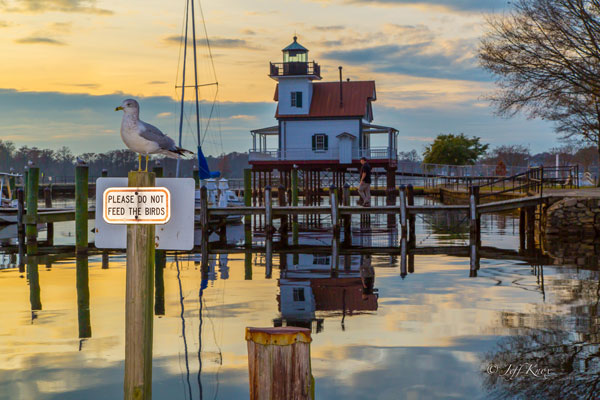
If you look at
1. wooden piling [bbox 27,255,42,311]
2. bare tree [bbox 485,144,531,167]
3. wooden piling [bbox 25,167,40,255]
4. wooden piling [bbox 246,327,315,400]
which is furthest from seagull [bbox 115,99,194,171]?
bare tree [bbox 485,144,531,167]

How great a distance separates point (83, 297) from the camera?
577 inches

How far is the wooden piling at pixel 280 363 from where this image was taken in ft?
17.5

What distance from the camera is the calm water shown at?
8.73 metres

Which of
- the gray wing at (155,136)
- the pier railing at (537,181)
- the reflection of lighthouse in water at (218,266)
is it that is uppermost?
the pier railing at (537,181)

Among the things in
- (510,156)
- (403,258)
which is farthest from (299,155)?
(510,156)

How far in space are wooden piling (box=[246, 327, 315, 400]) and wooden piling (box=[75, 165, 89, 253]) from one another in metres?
17.4

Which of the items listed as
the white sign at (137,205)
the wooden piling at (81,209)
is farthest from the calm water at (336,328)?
the white sign at (137,205)

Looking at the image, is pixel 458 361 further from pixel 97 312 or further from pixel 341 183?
pixel 341 183

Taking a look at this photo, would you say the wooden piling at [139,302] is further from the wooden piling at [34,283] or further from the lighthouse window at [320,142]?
the lighthouse window at [320,142]

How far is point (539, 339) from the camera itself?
1070cm

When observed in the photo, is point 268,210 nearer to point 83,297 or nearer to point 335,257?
point 335,257

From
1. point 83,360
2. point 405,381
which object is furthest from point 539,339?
point 83,360

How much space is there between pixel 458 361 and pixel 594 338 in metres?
2.56

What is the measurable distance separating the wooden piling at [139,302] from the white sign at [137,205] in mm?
64
